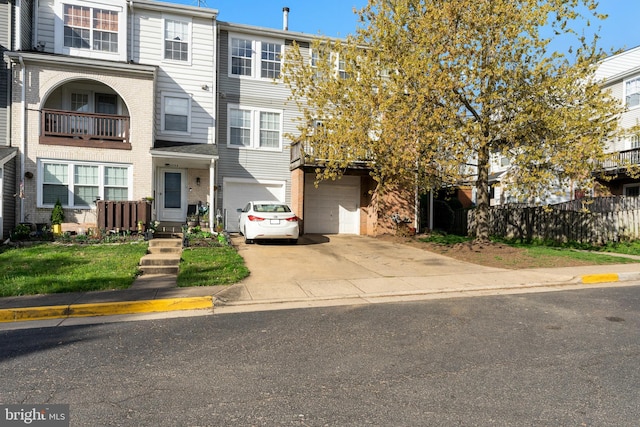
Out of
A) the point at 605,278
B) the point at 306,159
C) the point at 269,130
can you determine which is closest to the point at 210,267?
the point at 306,159

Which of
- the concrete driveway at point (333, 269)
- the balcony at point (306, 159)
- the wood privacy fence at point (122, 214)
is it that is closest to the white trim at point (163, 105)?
the wood privacy fence at point (122, 214)

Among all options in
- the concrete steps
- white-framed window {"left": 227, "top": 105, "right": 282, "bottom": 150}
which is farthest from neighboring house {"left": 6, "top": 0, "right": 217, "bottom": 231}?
the concrete steps

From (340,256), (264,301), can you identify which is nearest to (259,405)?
(264,301)

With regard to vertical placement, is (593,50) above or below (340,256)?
above

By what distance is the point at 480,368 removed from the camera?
4035 mm

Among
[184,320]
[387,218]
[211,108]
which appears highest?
[211,108]

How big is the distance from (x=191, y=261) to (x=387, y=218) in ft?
32.8

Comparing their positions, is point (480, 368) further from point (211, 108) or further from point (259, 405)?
point (211, 108)

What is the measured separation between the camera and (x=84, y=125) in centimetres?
1410

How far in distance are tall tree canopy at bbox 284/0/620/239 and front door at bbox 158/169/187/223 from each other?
7.31 m

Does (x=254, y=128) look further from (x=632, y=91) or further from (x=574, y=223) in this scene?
(x=632, y=91)

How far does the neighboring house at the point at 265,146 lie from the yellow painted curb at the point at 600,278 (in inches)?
361

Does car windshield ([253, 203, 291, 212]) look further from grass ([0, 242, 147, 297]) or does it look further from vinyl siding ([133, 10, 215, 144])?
vinyl siding ([133, 10, 215, 144])

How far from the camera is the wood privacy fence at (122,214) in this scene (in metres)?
12.8
